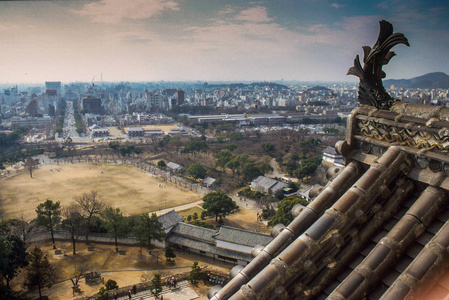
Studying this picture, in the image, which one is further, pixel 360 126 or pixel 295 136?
pixel 295 136

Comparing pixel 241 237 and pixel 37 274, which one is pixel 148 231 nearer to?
pixel 241 237

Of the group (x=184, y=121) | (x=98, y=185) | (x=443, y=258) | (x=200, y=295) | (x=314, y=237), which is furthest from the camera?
(x=184, y=121)

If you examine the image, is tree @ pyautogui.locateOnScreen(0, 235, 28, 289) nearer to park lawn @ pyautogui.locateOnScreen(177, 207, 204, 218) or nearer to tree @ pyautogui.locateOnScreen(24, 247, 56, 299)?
tree @ pyautogui.locateOnScreen(24, 247, 56, 299)

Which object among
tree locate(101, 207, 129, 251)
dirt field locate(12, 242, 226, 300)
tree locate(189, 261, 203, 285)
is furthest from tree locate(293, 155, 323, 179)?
tree locate(189, 261, 203, 285)

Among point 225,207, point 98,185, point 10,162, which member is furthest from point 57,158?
point 225,207

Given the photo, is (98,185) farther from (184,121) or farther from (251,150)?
(184,121)

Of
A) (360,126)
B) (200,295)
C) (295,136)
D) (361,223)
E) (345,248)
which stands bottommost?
(200,295)

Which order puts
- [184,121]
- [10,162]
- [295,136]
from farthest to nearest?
[184,121] → [295,136] → [10,162]

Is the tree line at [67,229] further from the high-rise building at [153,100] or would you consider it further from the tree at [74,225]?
the high-rise building at [153,100]
